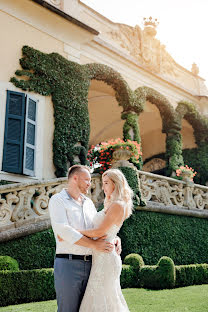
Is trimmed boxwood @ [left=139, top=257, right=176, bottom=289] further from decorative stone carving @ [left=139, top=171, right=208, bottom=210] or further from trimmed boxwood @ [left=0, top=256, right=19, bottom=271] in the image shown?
decorative stone carving @ [left=139, top=171, right=208, bottom=210]

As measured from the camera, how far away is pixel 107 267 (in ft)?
8.68

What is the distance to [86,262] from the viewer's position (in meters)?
2.66

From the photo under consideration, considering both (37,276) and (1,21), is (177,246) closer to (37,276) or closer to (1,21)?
(37,276)

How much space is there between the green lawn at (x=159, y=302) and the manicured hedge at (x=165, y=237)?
1957mm

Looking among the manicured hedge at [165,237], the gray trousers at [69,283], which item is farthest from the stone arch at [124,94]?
the gray trousers at [69,283]

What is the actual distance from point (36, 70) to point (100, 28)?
3.95 m

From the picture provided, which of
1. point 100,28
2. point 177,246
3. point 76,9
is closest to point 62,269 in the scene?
point 177,246

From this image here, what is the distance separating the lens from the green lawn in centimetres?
448

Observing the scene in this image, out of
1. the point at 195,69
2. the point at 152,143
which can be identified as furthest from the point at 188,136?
the point at 195,69

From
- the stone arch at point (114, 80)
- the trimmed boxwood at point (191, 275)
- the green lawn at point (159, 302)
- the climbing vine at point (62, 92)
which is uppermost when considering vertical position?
the stone arch at point (114, 80)

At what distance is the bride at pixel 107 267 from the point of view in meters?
2.56

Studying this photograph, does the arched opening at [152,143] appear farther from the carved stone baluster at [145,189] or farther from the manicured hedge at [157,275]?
the manicured hedge at [157,275]

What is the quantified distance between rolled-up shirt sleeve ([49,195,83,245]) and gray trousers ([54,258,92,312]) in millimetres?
184

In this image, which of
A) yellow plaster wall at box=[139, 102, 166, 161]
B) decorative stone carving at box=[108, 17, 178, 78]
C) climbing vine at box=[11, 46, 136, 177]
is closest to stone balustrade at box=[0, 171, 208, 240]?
climbing vine at box=[11, 46, 136, 177]
